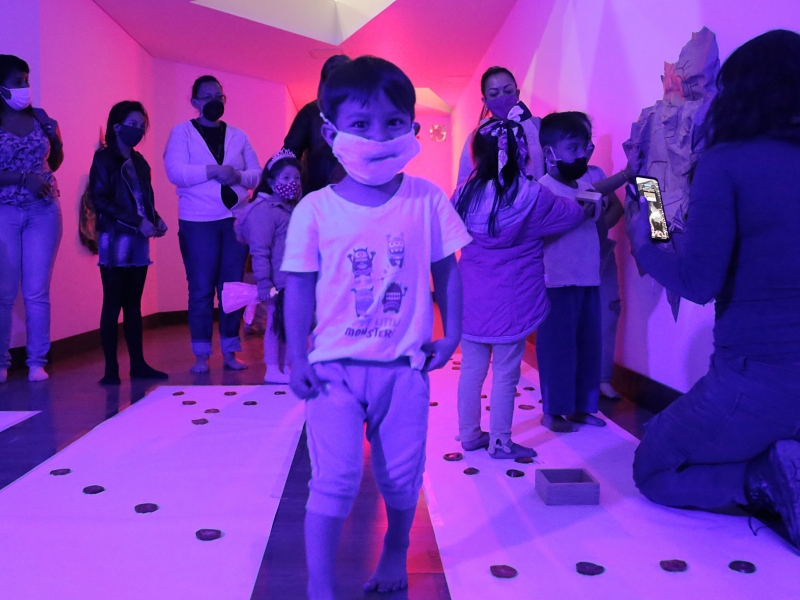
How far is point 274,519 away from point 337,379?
724 millimetres

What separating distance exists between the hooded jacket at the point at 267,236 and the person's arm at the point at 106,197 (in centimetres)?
61

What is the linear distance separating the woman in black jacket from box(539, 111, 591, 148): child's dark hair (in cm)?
214

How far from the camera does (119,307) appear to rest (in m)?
4.02

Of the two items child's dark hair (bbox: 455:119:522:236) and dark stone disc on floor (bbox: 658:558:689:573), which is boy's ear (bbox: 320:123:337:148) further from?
dark stone disc on floor (bbox: 658:558:689:573)

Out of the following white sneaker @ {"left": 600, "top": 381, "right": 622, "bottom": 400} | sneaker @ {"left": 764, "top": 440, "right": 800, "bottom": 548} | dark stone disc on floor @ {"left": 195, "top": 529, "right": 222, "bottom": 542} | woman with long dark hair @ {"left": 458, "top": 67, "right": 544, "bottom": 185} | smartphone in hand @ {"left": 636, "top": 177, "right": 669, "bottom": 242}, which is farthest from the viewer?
white sneaker @ {"left": 600, "top": 381, "right": 622, "bottom": 400}

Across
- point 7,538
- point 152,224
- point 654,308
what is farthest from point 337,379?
point 152,224

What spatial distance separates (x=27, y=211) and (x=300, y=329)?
10.2 feet

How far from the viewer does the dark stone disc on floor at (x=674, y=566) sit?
67.3 inches

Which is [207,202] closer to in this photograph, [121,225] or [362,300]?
[121,225]

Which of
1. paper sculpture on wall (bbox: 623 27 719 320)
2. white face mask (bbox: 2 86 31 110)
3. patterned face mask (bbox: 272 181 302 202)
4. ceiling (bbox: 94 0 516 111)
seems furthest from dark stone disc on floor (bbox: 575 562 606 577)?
ceiling (bbox: 94 0 516 111)

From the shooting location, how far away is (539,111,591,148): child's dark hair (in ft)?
9.25

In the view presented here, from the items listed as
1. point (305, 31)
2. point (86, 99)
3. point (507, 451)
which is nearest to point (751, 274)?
point (507, 451)

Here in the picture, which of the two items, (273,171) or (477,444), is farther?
(273,171)

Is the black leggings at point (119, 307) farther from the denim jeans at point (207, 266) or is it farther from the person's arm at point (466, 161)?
the person's arm at point (466, 161)
